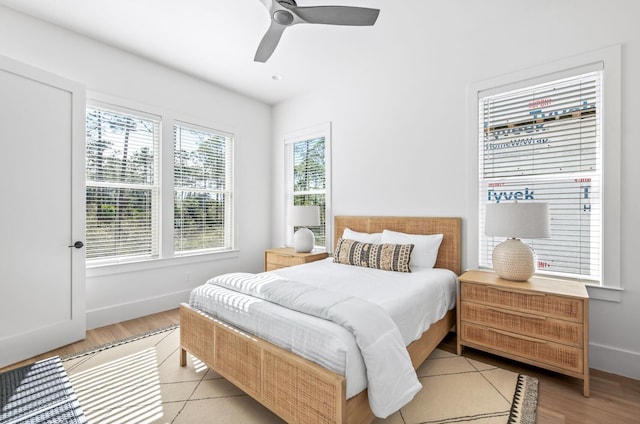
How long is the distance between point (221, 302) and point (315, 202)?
255 cm

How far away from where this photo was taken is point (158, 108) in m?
3.58

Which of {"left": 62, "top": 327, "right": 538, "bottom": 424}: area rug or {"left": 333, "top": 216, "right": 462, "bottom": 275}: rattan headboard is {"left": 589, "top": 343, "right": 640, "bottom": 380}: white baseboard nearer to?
{"left": 62, "top": 327, "right": 538, "bottom": 424}: area rug

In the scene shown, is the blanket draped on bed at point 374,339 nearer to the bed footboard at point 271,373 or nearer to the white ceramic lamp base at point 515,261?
the bed footboard at point 271,373

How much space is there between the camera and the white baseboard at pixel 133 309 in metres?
3.13

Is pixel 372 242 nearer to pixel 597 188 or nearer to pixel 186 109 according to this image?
pixel 597 188

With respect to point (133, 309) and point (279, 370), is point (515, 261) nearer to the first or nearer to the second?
point (279, 370)

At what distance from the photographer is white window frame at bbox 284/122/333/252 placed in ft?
13.6

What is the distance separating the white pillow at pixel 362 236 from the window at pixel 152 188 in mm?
1756

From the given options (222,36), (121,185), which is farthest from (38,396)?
(222,36)

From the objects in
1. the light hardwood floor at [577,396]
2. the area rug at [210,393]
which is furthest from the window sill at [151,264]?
the area rug at [210,393]

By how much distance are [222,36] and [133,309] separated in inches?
121

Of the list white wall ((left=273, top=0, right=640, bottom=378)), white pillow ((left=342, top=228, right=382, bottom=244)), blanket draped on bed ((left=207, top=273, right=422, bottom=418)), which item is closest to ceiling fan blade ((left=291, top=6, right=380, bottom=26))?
white wall ((left=273, top=0, right=640, bottom=378))

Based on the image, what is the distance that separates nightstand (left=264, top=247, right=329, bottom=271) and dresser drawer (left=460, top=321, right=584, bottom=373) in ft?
6.16

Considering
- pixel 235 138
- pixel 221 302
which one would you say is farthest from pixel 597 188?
pixel 235 138
